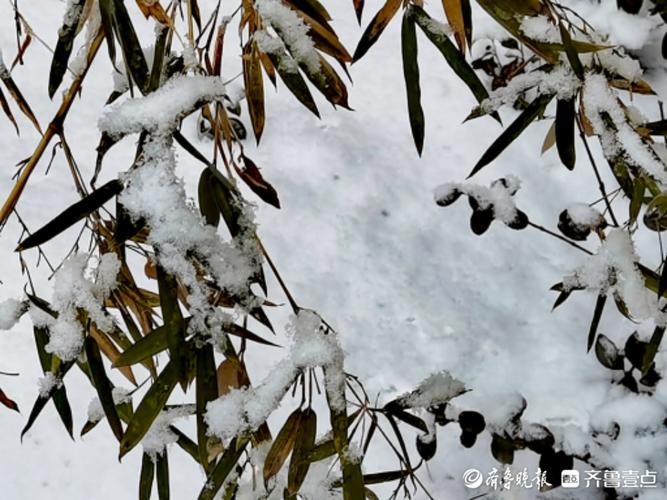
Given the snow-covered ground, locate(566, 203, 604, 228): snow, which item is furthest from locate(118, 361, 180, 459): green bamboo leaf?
the snow-covered ground

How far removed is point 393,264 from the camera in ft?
4.59

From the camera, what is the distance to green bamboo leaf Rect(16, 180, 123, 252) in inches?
19.9

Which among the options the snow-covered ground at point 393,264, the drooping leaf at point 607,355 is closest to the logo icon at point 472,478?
the snow-covered ground at point 393,264

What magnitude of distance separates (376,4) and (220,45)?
3.92ft

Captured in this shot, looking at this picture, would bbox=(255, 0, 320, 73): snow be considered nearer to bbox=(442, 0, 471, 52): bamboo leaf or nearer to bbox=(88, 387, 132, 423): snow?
bbox=(442, 0, 471, 52): bamboo leaf

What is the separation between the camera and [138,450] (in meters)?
1.23

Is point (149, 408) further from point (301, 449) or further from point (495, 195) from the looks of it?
point (495, 195)

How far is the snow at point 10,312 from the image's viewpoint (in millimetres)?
672

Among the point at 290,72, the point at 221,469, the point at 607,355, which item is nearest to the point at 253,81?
the point at 290,72

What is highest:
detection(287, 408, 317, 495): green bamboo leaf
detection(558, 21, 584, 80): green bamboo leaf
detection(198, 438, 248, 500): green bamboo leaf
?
detection(558, 21, 584, 80): green bamboo leaf

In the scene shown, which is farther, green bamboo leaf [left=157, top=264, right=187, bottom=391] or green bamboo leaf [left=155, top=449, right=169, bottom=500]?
green bamboo leaf [left=155, top=449, right=169, bottom=500]

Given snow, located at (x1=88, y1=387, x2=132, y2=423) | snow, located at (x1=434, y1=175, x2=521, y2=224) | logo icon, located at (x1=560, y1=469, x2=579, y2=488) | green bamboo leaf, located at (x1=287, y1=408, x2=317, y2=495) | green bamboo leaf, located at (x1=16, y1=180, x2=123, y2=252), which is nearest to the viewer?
green bamboo leaf, located at (x1=16, y1=180, x2=123, y2=252)

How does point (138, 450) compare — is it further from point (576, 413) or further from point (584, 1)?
point (584, 1)

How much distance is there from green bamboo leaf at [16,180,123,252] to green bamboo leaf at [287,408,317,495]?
0.23 meters
